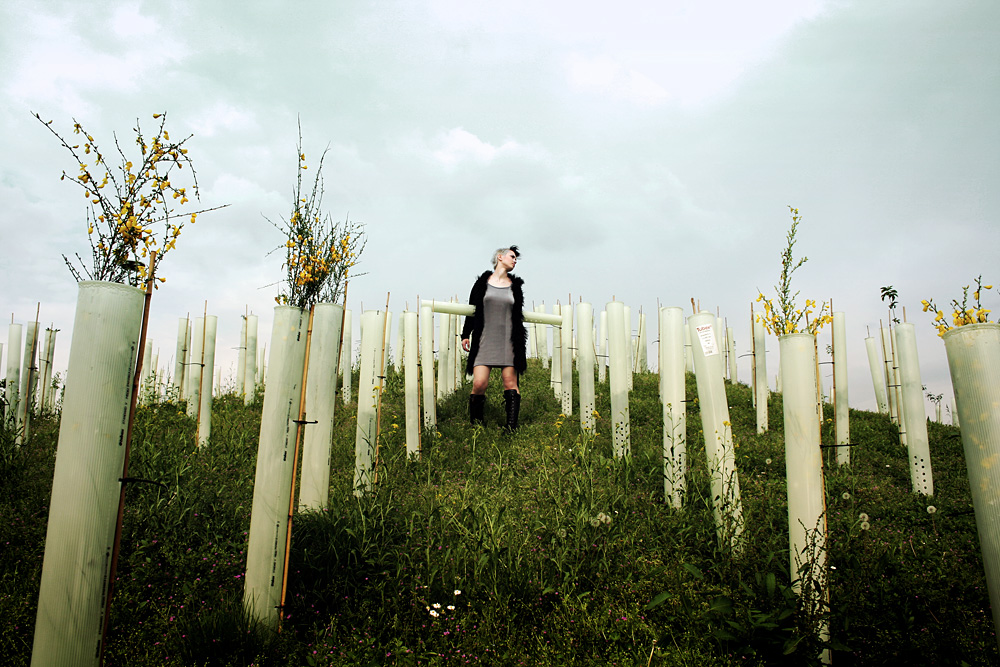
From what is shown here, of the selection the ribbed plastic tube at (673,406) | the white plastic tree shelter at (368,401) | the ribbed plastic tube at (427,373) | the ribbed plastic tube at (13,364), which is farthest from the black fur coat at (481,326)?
the ribbed plastic tube at (13,364)

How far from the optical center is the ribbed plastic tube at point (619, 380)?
16.2 feet

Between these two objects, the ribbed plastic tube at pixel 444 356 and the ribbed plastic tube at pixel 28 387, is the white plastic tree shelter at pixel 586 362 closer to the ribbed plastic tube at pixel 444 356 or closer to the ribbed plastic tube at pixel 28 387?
the ribbed plastic tube at pixel 444 356

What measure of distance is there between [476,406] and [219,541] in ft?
10.3

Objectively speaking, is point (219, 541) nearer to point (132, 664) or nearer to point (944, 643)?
point (132, 664)

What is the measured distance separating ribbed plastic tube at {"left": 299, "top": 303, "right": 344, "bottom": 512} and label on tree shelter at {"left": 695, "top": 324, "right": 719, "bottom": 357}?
2199 millimetres

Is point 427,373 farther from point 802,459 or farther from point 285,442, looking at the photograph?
point 802,459

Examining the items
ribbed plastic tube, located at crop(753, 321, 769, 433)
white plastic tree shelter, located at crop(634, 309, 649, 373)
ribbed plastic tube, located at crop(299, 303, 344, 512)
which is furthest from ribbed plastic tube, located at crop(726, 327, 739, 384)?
ribbed plastic tube, located at crop(299, 303, 344, 512)

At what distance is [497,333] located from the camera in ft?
20.4

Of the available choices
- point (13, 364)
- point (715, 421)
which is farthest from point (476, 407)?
point (13, 364)

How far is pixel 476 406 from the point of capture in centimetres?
620

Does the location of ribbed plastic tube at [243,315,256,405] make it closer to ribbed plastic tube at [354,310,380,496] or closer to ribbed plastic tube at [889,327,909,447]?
ribbed plastic tube at [354,310,380,496]

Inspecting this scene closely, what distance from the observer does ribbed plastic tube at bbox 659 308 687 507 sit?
13.0 ft

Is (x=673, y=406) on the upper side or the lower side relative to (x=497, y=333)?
lower

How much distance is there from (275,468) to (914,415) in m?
5.73
